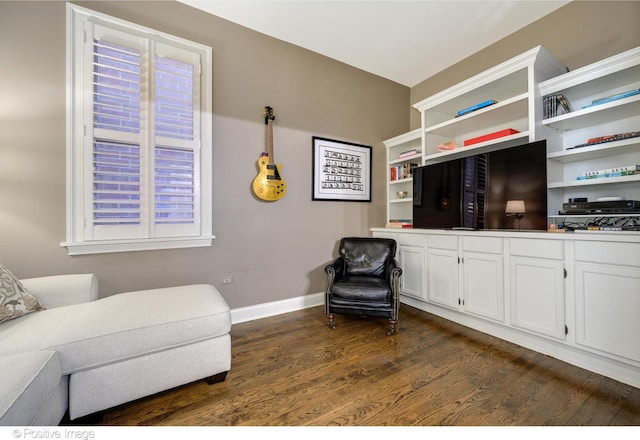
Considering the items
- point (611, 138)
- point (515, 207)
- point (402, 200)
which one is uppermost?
point (611, 138)

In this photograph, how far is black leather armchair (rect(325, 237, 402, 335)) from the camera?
2.31 metres

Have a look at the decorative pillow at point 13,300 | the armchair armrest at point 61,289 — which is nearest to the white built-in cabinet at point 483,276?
the armchair armrest at point 61,289

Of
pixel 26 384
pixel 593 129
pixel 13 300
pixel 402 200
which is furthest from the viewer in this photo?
pixel 402 200

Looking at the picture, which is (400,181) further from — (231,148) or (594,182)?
(231,148)

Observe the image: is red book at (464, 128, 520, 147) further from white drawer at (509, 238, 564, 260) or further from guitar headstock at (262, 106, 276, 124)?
guitar headstock at (262, 106, 276, 124)

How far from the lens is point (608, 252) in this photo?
5.39ft

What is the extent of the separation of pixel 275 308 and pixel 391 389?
1545 mm

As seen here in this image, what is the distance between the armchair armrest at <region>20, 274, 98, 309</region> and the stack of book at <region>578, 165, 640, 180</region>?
3.85 m

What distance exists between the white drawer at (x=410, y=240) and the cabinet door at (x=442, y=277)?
0.15m

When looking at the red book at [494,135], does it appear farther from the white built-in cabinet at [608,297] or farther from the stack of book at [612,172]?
the white built-in cabinet at [608,297]

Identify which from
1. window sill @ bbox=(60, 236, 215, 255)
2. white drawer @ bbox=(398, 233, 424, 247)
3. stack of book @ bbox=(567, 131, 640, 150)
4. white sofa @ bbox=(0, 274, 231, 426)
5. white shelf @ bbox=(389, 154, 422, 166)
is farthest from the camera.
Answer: white shelf @ bbox=(389, 154, 422, 166)

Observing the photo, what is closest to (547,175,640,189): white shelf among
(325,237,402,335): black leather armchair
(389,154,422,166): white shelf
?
(389,154,422,166): white shelf

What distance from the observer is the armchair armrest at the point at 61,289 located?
63.6 inches

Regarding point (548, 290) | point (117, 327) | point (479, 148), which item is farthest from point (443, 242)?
point (117, 327)
